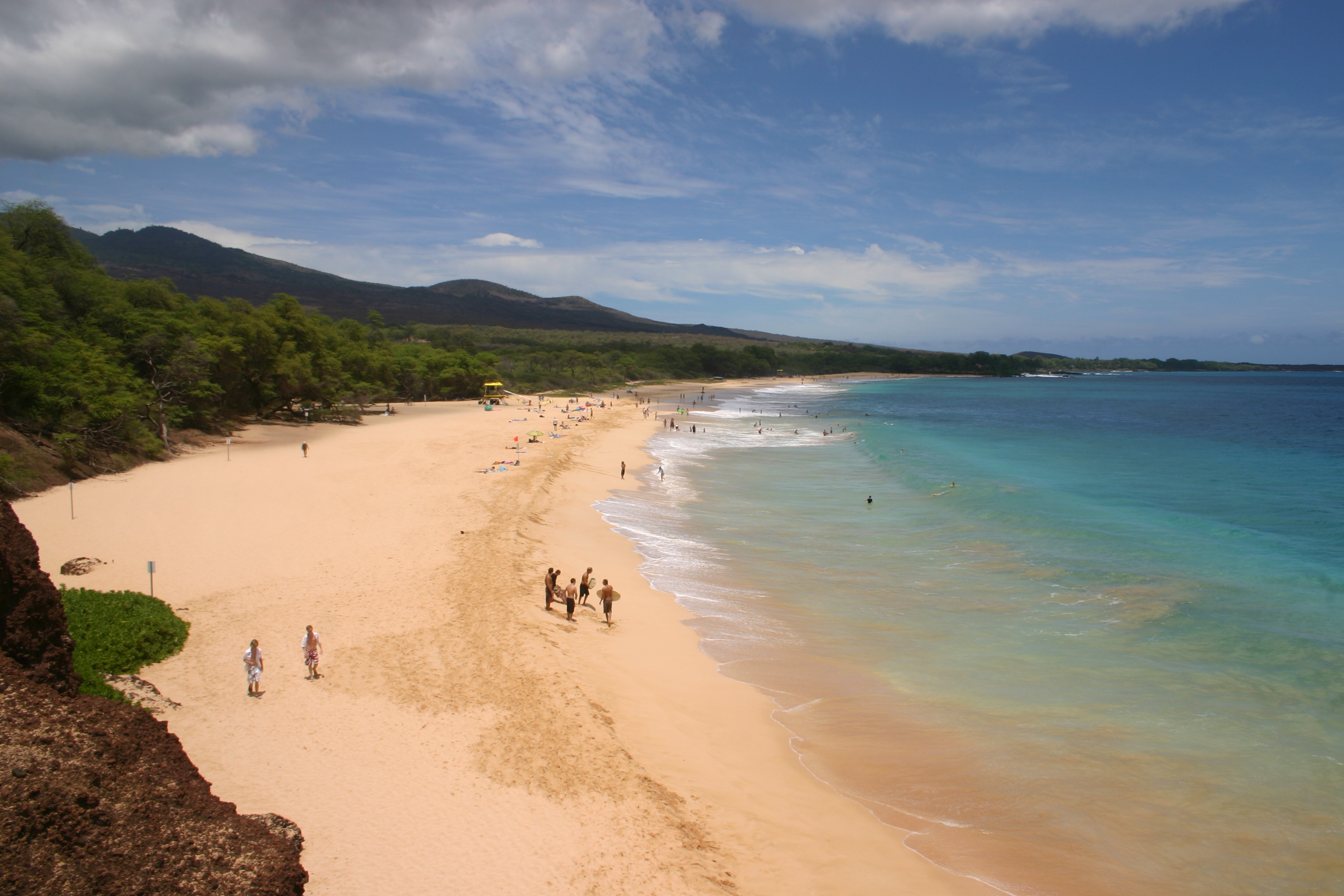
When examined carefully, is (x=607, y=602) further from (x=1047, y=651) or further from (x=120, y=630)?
(x=1047, y=651)

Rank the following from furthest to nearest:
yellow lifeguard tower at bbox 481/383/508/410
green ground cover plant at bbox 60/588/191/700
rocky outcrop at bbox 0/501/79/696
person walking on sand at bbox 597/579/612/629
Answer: yellow lifeguard tower at bbox 481/383/508/410 < person walking on sand at bbox 597/579/612/629 < green ground cover plant at bbox 60/588/191/700 < rocky outcrop at bbox 0/501/79/696

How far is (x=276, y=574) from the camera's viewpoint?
1518cm

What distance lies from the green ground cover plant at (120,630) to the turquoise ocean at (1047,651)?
887 centimetres

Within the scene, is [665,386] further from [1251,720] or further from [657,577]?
[1251,720]

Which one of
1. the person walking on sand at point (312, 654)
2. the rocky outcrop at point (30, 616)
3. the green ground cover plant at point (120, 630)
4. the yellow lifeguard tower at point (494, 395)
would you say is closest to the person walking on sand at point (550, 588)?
the person walking on sand at point (312, 654)

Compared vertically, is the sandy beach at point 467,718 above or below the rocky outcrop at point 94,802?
below

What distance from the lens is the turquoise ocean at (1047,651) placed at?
28.0 ft

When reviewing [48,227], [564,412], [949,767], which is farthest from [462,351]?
[949,767]

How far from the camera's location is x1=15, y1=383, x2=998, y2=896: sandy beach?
734 cm

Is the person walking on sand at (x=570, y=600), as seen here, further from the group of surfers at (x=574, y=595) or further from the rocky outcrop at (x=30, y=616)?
the rocky outcrop at (x=30, y=616)

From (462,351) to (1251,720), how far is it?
66.5 meters

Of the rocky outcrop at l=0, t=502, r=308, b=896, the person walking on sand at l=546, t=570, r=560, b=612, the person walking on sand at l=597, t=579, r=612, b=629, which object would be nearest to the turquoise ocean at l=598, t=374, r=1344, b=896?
the person walking on sand at l=597, t=579, r=612, b=629

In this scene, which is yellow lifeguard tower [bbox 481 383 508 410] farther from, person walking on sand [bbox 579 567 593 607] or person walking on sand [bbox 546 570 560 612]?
person walking on sand [bbox 546 570 560 612]

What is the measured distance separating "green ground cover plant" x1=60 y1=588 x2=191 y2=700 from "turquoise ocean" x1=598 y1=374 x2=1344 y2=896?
349 inches
